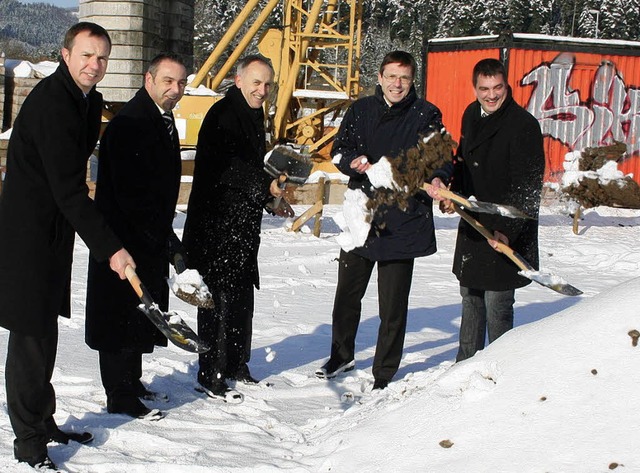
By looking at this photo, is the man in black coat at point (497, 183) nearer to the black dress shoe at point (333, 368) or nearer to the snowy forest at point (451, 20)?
the black dress shoe at point (333, 368)

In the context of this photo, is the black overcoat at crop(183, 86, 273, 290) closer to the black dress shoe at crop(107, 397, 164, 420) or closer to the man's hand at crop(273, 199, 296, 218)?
the man's hand at crop(273, 199, 296, 218)

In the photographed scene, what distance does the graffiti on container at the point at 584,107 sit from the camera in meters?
15.3

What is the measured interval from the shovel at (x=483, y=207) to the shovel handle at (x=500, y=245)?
69 mm

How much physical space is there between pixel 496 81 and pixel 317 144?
14555 mm

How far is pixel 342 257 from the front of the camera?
5.02 meters

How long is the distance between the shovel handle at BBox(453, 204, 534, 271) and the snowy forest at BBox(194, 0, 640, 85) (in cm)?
6006

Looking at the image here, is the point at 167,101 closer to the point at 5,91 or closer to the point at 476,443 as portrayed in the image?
the point at 476,443

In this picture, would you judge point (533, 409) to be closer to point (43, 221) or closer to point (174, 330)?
point (174, 330)

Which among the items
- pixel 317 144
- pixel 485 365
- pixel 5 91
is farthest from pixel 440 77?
pixel 485 365

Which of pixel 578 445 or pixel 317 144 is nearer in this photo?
pixel 578 445

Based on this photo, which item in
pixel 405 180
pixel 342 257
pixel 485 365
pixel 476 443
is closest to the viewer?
pixel 476 443

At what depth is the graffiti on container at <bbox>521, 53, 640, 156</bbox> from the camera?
50.3ft

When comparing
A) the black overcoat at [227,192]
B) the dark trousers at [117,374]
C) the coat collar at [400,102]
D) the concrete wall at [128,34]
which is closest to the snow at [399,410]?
the dark trousers at [117,374]

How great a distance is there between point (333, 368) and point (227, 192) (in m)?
1.28
